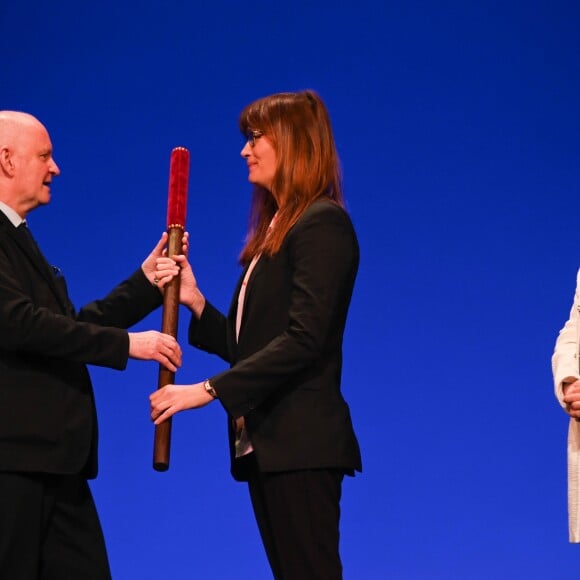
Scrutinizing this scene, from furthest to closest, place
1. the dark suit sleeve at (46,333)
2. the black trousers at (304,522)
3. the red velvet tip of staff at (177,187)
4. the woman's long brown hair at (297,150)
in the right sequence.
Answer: the red velvet tip of staff at (177,187)
the woman's long brown hair at (297,150)
the dark suit sleeve at (46,333)
the black trousers at (304,522)

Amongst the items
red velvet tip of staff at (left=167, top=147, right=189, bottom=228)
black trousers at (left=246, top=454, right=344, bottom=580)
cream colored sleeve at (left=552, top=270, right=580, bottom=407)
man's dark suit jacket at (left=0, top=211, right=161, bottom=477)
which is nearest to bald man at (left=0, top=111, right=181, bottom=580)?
man's dark suit jacket at (left=0, top=211, right=161, bottom=477)

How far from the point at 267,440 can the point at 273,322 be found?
24cm

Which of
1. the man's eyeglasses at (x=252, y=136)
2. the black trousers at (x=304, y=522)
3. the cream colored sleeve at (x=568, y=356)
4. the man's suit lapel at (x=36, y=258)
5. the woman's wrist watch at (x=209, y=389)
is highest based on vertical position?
the man's eyeglasses at (x=252, y=136)

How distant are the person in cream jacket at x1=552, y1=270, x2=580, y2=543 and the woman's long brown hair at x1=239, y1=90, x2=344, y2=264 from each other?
0.57m

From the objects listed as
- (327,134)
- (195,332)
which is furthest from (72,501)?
(327,134)

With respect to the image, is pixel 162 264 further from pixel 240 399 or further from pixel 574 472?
pixel 574 472

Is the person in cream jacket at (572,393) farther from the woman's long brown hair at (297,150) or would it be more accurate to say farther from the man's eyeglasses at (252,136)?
the man's eyeglasses at (252,136)

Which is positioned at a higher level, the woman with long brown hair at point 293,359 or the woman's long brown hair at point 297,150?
the woman's long brown hair at point 297,150

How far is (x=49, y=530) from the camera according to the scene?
210 cm

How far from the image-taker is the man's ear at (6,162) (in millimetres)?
2180

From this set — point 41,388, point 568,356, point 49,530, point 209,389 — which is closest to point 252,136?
point 209,389

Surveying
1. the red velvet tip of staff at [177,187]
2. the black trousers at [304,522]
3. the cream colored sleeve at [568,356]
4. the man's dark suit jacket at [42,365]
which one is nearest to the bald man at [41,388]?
the man's dark suit jacket at [42,365]

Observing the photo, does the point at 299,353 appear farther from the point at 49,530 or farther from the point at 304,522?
the point at 49,530

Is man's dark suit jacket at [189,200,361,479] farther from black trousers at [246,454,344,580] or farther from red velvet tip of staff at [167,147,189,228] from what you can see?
red velvet tip of staff at [167,147,189,228]
